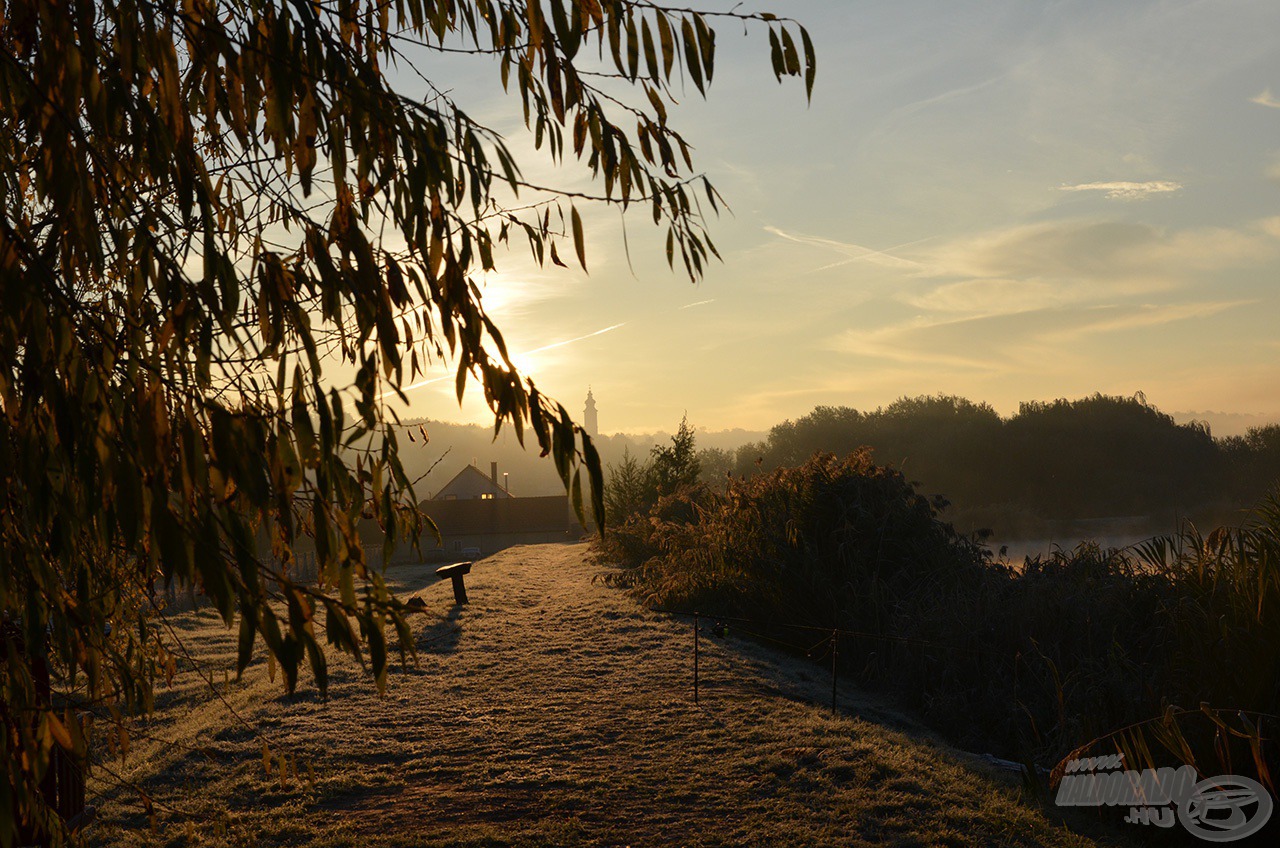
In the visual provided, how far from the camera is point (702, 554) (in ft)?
52.5

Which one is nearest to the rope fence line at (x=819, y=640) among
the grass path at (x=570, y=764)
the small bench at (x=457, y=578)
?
the grass path at (x=570, y=764)

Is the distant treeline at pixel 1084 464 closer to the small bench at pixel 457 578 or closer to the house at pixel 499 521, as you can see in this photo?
the house at pixel 499 521

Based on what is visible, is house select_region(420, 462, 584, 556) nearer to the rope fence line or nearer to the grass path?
the rope fence line

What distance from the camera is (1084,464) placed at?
4616 cm

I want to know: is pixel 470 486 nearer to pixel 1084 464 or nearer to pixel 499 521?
pixel 499 521

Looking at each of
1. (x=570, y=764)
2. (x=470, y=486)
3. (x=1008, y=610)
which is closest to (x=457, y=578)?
(x=570, y=764)

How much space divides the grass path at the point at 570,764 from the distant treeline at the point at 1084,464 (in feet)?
107

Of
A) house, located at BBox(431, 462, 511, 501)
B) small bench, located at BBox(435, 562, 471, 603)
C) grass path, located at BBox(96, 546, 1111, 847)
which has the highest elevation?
house, located at BBox(431, 462, 511, 501)

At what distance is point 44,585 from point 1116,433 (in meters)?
51.7

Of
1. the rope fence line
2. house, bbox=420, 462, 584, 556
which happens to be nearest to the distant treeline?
house, bbox=420, 462, 584, 556

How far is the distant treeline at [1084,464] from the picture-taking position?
44.0 meters

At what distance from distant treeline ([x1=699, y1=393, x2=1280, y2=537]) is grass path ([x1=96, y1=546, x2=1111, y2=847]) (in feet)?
107

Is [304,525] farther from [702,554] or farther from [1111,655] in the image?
[702,554]

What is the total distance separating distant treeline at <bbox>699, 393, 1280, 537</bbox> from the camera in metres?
44.0
